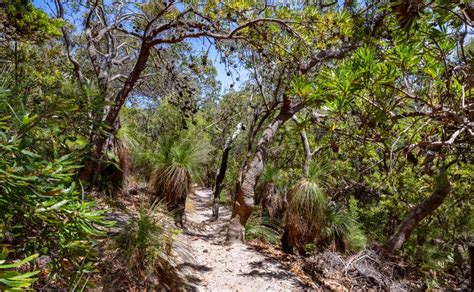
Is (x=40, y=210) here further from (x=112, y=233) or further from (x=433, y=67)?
(x=433, y=67)

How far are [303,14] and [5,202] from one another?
4.14 meters

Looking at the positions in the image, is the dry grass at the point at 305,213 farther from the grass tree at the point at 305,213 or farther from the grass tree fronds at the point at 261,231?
the grass tree fronds at the point at 261,231

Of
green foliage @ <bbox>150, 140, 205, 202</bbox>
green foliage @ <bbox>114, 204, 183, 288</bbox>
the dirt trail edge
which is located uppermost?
green foliage @ <bbox>150, 140, 205, 202</bbox>

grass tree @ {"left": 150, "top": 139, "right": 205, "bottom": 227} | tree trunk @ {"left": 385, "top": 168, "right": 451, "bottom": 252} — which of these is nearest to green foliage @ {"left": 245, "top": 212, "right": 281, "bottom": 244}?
grass tree @ {"left": 150, "top": 139, "right": 205, "bottom": 227}

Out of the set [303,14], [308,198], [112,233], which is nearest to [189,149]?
[308,198]

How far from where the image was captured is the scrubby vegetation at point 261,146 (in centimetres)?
190

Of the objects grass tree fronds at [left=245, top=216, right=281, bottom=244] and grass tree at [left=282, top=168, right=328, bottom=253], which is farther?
grass tree fronds at [left=245, top=216, right=281, bottom=244]

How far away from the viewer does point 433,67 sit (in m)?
2.73

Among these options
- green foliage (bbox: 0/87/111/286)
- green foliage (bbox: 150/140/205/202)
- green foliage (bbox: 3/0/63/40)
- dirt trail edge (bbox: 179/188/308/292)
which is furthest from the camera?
green foliage (bbox: 150/140/205/202)

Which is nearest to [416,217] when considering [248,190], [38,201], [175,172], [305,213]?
[305,213]

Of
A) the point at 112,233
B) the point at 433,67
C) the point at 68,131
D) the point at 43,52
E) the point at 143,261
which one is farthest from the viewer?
→ the point at 43,52

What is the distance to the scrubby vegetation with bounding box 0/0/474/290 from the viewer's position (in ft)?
6.24

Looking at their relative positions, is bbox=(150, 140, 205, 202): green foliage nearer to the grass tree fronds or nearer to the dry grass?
the grass tree fronds

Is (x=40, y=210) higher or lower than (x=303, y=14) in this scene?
lower
